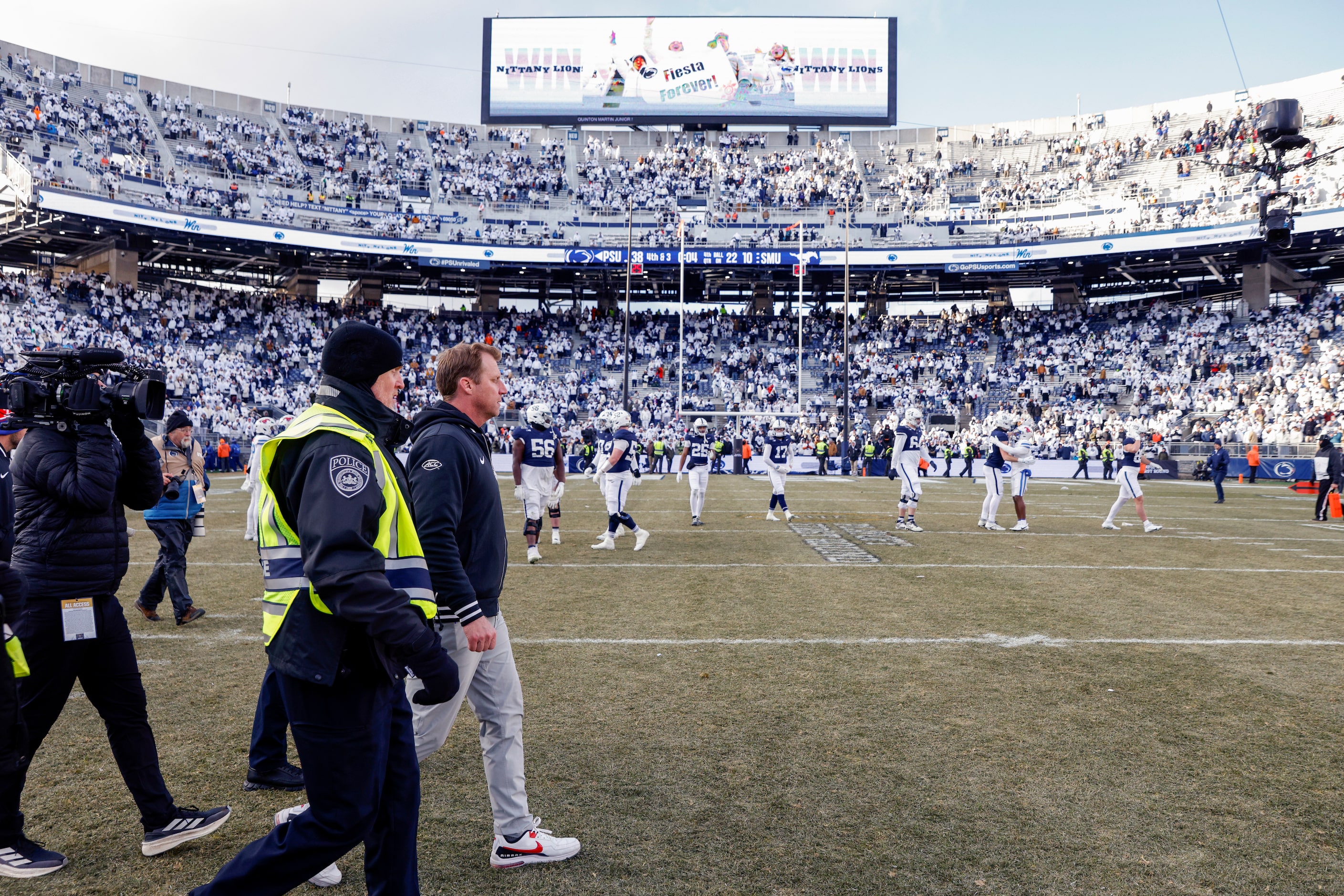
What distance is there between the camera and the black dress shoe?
156 inches

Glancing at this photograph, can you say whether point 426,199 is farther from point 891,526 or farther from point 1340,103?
point 1340,103

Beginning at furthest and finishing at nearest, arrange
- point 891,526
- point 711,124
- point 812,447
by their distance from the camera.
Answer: point 711,124
point 812,447
point 891,526

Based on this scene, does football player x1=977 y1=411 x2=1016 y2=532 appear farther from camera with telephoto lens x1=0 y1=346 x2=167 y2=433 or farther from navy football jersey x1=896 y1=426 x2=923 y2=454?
camera with telephoto lens x1=0 y1=346 x2=167 y2=433

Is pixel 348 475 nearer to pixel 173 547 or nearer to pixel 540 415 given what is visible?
pixel 173 547

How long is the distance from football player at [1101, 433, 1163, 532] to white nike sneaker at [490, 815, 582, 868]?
545 inches

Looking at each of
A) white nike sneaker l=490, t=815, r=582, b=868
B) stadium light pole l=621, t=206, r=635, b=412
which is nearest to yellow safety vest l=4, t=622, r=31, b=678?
white nike sneaker l=490, t=815, r=582, b=868

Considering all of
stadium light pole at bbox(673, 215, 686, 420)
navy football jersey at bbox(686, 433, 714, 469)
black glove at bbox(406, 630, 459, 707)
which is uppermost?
stadium light pole at bbox(673, 215, 686, 420)

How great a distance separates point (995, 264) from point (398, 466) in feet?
140

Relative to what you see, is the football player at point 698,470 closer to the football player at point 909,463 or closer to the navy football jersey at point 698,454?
the navy football jersey at point 698,454

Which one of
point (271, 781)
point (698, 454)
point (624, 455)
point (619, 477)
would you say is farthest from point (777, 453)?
point (271, 781)

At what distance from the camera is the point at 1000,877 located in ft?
10.4

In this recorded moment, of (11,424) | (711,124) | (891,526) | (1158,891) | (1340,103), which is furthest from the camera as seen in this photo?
(711,124)

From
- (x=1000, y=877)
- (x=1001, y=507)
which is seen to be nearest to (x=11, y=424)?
(x=1000, y=877)

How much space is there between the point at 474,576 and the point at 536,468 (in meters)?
8.33
